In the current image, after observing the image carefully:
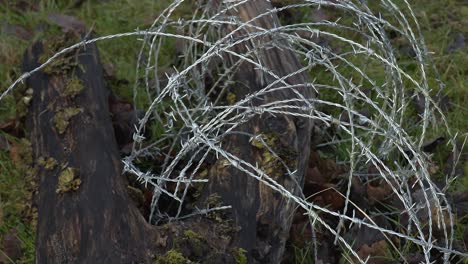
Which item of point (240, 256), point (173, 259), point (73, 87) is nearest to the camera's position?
point (173, 259)

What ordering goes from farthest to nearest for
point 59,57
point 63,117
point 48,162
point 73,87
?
1. point 59,57
2. point 73,87
3. point 63,117
4. point 48,162

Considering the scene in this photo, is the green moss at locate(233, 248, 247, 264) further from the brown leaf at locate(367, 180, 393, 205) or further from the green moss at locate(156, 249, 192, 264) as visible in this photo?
the brown leaf at locate(367, 180, 393, 205)

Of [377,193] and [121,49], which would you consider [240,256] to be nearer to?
[377,193]

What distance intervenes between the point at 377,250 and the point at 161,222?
0.83 metres

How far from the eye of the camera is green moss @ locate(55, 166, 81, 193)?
276 cm

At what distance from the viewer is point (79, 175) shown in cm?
281

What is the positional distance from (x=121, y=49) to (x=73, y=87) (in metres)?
1.10

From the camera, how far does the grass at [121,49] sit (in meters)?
3.41

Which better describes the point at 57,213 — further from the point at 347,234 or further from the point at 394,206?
the point at 394,206

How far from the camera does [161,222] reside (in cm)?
291

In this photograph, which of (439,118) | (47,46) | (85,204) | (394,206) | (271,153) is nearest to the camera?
(85,204)

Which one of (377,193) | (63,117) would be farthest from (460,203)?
(63,117)

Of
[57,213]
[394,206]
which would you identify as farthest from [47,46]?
[394,206]

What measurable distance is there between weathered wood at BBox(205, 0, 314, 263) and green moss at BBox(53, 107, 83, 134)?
0.62 metres
